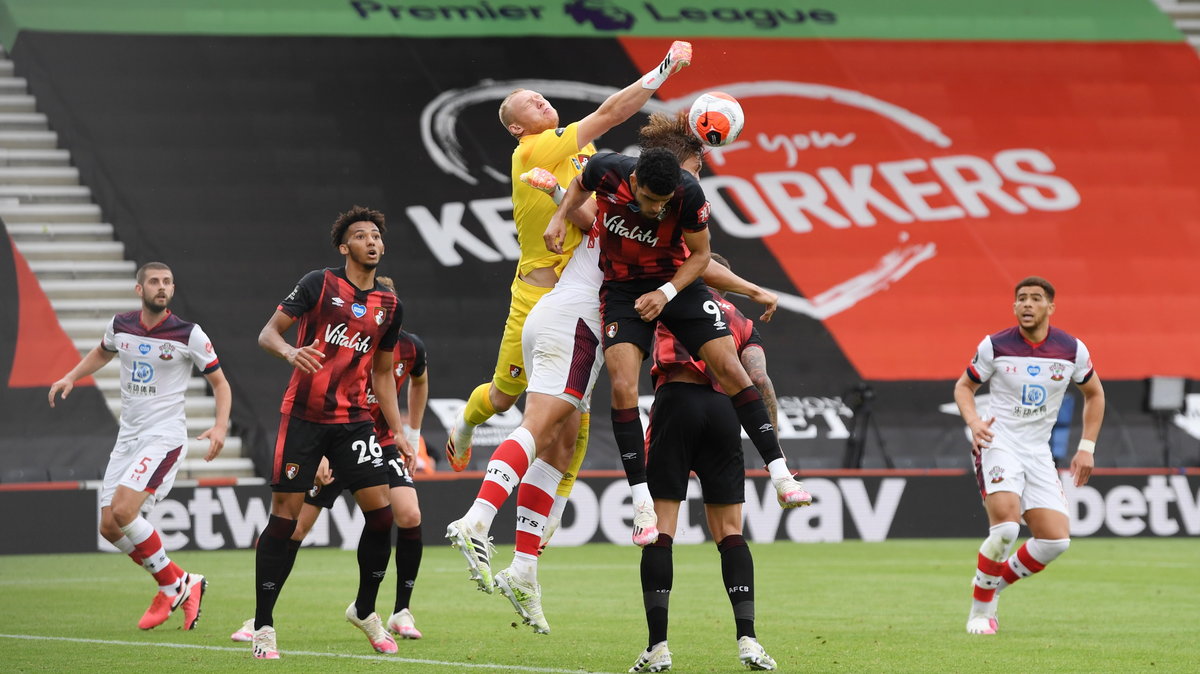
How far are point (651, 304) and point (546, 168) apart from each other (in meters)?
1.27

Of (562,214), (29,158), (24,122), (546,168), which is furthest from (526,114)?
(24,122)

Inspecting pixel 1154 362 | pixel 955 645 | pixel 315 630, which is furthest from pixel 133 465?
pixel 1154 362

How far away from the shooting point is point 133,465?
35.6 feet

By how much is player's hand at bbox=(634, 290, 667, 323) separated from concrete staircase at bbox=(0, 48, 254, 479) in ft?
45.5

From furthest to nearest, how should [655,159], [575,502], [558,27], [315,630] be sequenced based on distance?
1. [558,27]
2. [575,502]
3. [315,630]
4. [655,159]

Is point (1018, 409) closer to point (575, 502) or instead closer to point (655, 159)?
point (655, 159)

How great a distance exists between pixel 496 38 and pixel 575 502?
939cm

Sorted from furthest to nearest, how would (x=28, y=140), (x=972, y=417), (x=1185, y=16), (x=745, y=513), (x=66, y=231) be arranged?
(x=1185, y=16), (x=28, y=140), (x=66, y=231), (x=745, y=513), (x=972, y=417)

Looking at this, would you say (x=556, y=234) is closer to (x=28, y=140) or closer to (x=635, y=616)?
(x=635, y=616)

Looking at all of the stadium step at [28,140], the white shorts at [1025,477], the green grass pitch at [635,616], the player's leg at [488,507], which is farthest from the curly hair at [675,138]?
the stadium step at [28,140]

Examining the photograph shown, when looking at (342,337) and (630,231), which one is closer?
(630,231)

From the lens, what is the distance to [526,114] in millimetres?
8539

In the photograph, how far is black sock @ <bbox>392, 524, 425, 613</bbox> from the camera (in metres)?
9.60

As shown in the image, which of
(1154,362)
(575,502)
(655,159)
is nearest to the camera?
(655,159)
